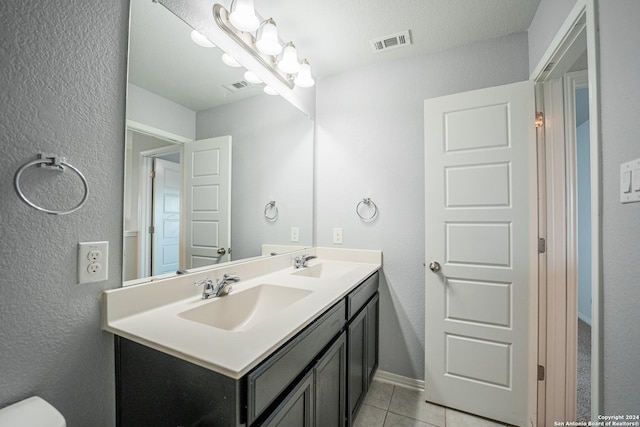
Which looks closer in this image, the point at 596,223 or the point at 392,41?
the point at 596,223

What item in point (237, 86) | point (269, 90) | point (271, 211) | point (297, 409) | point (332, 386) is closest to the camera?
point (297, 409)

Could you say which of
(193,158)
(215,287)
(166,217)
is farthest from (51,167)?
(215,287)

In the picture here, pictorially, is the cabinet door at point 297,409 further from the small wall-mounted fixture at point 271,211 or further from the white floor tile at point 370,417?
the small wall-mounted fixture at point 271,211

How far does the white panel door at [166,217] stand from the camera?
1070mm

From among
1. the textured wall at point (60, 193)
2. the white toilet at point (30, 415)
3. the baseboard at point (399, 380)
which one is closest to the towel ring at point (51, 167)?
the textured wall at point (60, 193)

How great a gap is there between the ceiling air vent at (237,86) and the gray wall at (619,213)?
1514mm

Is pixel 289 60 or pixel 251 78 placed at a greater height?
pixel 289 60

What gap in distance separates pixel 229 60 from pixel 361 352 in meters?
1.77

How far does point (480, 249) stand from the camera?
1.57 meters

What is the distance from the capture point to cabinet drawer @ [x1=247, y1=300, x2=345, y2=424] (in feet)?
2.25

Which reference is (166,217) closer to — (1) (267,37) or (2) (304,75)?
(1) (267,37)

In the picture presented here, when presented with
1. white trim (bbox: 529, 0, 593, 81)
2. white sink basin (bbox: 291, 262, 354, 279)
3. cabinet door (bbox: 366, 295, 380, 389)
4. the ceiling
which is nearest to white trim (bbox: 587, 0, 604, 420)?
white trim (bbox: 529, 0, 593, 81)

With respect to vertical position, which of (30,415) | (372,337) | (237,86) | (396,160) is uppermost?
(237,86)

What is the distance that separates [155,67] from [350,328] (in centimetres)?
147
